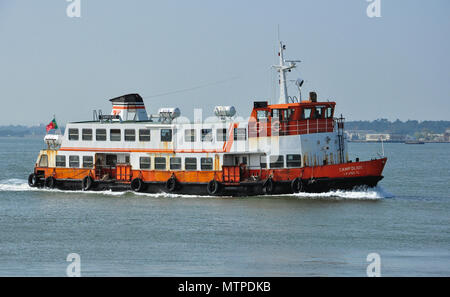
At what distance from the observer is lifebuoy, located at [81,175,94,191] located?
40.1m

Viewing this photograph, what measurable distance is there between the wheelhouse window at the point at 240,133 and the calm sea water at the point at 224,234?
3.20 metres

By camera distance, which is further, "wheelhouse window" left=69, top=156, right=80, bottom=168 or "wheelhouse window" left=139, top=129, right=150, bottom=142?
"wheelhouse window" left=69, top=156, right=80, bottom=168

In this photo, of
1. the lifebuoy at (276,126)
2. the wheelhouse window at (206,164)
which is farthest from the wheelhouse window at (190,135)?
the lifebuoy at (276,126)

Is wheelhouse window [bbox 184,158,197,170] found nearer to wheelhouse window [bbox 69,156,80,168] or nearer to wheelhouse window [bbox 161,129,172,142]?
wheelhouse window [bbox 161,129,172,142]

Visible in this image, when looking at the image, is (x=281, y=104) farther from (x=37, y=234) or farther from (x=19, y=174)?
(x=19, y=174)

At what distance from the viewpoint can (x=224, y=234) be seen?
28.5m

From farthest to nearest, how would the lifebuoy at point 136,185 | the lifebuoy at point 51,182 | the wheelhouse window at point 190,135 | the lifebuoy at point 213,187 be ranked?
the lifebuoy at point 51,182
the lifebuoy at point 136,185
the wheelhouse window at point 190,135
the lifebuoy at point 213,187

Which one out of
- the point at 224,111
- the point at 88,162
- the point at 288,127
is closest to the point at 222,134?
the point at 224,111

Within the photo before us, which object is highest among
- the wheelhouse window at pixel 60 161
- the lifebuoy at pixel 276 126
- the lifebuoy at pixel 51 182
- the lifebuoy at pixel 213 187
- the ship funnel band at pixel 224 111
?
the ship funnel band at pixel 224 111

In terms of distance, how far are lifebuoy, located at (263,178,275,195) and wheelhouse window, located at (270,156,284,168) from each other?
0.84 m

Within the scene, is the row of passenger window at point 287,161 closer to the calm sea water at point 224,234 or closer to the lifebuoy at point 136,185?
the calm sea water at point 224,234

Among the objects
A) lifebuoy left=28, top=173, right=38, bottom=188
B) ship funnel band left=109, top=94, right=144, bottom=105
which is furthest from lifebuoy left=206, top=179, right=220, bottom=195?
lifebuoy left=28, top=173, right=38, bottom=188

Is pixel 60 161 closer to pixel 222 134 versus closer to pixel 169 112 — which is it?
pixel 169 112

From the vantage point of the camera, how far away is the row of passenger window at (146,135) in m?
37.9
